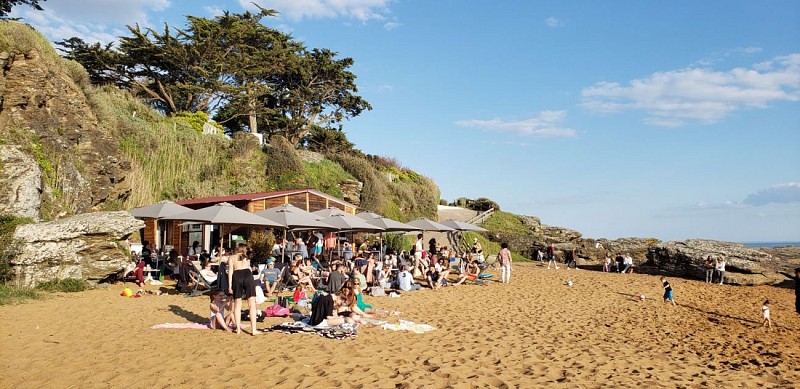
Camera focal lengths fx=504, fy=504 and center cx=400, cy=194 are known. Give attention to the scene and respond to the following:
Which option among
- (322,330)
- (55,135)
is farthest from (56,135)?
(322,330)

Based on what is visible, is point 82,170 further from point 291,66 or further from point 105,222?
point 291,66

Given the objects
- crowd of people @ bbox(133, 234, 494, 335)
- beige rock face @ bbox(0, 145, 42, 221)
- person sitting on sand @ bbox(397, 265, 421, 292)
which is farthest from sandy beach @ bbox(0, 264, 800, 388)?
beige rock face @ bbox(0, 145, 42, 221)

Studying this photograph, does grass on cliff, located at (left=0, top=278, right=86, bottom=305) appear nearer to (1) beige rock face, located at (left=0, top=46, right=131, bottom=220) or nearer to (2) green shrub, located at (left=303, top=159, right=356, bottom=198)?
(1) beige rock face, located at (left=0, top=46, right=131, bottom=220)

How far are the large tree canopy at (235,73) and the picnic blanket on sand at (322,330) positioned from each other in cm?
2372

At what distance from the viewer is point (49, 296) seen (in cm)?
1049

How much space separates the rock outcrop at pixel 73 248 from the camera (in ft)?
35.6

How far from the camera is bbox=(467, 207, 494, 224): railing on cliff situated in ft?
138

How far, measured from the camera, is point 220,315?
27.0 ft

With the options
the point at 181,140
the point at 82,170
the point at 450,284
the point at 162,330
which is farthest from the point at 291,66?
the point at 162,330

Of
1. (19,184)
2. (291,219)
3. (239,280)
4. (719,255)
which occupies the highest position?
(19,184)

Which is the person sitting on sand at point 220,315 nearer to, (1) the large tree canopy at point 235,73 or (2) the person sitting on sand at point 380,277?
(2) the person sitting on sand at point 380,277

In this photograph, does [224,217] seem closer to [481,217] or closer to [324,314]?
[324,314]

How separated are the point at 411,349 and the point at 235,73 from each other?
27.7m

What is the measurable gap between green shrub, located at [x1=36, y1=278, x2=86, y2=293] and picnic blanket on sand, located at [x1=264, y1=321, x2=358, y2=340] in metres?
5.99
